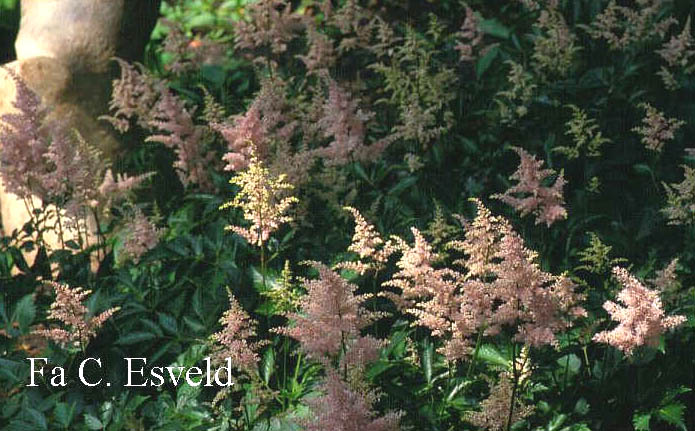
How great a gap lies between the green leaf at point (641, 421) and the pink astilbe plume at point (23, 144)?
3.00m

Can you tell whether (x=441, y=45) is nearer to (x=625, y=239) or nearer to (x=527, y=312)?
(x=625, y=239)

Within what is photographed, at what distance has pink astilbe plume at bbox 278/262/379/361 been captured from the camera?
3080 millimetres

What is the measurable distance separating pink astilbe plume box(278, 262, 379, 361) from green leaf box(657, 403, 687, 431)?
1116 mm

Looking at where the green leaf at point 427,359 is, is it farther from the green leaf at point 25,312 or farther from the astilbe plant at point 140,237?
the green leaf at point 25,312

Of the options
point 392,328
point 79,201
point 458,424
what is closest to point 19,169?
point 79,201

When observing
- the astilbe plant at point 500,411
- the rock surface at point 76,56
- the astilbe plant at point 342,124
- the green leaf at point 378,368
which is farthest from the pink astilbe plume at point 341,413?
the rock surface at point 76,56

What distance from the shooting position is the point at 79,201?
4473 mm

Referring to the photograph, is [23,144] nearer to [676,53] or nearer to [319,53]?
[319,53]

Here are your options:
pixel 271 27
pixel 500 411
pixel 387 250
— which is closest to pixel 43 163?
pixel 271 27

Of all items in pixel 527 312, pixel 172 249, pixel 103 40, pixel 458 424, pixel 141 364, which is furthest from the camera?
pixel 103 40

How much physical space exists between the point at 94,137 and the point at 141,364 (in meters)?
2.06

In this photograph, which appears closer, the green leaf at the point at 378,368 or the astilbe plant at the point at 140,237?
the green leaf at the point at 378,368

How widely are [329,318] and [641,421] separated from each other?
4.00 feet

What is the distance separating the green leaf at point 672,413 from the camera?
326 centimetres
